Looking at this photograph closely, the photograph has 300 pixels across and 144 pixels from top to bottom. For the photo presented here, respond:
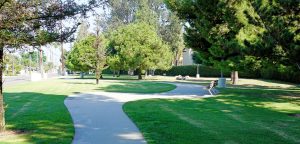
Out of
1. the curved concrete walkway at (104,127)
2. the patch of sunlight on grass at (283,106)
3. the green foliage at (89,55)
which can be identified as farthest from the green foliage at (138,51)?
the curved concrete walkway at (104,127)

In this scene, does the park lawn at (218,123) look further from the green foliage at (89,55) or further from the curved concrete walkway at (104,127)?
the green foliage at (89,55)

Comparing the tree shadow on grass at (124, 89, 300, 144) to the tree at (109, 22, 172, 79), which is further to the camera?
the tree at (109, 22, 172, 79)

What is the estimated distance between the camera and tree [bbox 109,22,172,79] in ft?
150

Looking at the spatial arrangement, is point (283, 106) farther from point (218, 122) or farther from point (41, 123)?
point (41, 123)

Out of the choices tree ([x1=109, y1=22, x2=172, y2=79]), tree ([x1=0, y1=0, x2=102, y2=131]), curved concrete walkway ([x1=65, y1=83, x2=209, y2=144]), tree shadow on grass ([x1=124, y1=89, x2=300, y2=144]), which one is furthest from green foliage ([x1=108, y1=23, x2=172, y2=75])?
tree ([x1=0, y1=0, x2=102, y2=131])

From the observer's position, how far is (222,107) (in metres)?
15.1

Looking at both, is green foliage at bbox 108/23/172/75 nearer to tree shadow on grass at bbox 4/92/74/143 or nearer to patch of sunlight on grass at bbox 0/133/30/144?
tree shadow on grass at bbox 4/92/74/143

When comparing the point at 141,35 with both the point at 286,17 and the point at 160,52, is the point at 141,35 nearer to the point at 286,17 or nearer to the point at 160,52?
→ the point at 160,52

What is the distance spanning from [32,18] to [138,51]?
3628 centimetres

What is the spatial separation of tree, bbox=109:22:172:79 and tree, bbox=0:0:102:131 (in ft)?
116

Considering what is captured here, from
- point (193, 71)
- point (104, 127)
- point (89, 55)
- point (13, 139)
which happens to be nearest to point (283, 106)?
point (104, 127)

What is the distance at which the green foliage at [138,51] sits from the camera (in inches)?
1796

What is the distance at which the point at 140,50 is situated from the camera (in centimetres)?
4572

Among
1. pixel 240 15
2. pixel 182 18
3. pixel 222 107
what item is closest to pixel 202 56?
pixel 182 18
